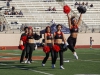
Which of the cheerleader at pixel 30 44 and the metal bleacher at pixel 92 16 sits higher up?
the cheerleader at pixel 30 44

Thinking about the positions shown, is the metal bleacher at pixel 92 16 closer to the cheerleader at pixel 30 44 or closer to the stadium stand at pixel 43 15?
the stadium stand at pixel 43 15

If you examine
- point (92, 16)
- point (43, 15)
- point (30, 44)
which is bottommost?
point (92, 16)

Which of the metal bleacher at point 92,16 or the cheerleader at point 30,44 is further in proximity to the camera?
the metal bleacher at point 92,16

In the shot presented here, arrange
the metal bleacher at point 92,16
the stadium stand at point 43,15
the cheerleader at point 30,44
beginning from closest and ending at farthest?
1. the cheerleader at point 30,44
2. the metal bleacher at point 92,16
3. the stadium stand at point 43,15

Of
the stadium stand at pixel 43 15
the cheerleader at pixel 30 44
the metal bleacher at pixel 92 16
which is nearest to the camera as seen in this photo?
the cheerleader at pixel 30 44

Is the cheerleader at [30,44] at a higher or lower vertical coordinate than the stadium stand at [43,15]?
higher

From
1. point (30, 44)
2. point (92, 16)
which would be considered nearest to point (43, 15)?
point (92, 16)

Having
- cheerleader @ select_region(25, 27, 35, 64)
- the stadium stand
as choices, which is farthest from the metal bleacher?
cheerleader @ select_region(25, 27, 35, 64)

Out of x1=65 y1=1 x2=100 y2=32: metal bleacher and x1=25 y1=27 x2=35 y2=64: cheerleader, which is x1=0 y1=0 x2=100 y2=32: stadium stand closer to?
x1=65 y1=1 x2=100 y2=32: metal bleacher

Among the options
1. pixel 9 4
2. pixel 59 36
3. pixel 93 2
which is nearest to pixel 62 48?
pixel 59 36

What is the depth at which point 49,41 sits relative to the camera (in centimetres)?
1856

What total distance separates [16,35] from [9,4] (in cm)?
1041

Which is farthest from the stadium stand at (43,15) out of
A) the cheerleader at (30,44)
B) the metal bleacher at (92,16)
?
the cheerleader at (30,44)

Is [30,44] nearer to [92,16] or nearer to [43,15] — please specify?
[43,15]
